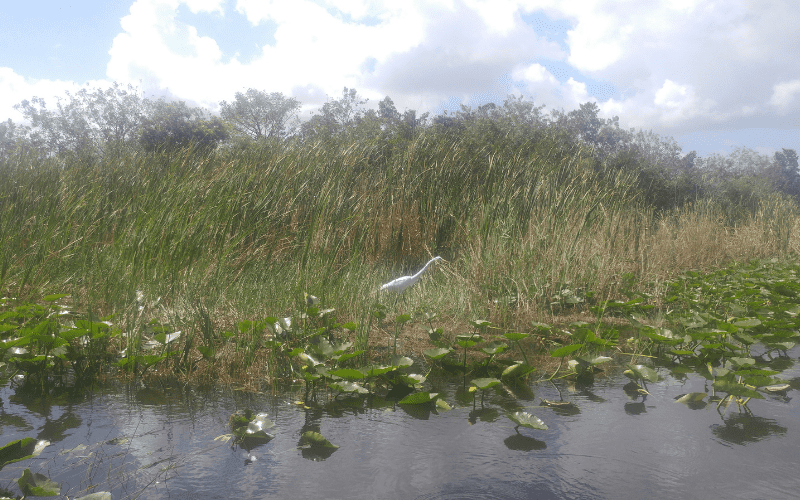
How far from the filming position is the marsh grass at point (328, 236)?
138 inches

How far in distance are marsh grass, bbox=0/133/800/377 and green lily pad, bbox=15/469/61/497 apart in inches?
42.6

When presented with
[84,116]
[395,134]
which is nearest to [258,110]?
[84,116]

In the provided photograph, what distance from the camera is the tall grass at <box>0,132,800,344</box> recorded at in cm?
368

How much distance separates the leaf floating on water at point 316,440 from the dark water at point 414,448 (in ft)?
0.17

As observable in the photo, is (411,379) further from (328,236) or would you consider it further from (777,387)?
(328,236)

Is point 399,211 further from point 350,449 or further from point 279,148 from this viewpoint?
point 350,449

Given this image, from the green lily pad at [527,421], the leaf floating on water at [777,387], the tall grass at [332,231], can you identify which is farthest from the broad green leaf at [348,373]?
the leaf floating on water at [777,387]

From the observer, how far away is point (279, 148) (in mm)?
6887

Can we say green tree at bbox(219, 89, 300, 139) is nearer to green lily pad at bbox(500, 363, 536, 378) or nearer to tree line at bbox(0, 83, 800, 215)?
tree line at bbox(0, 83, 800, 215)

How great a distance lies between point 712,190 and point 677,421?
1484cm

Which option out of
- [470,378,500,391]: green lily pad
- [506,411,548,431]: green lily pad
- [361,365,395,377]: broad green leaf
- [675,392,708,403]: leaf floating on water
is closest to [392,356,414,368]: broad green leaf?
[361,365,395,377]: broad green leaf

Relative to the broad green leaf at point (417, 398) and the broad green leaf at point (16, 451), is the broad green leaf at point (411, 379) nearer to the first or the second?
the broad green leaf at point (417, 398)

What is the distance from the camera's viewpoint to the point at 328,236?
4387 mm

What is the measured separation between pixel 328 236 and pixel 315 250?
16 centimetres
